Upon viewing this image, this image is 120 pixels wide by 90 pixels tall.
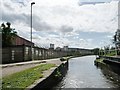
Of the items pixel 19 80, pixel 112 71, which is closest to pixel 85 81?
pixel 112 71

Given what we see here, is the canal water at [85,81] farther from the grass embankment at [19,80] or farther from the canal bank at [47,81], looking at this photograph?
the grass embankment at [19,80]

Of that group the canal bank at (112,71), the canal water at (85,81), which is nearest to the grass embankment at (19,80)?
the canal water at (85,81)

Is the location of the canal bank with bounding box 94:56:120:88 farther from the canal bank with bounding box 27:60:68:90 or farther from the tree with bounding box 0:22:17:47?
the tree with bounding box 0:22:17:47

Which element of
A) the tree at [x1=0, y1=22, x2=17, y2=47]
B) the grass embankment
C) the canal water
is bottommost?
the canal water

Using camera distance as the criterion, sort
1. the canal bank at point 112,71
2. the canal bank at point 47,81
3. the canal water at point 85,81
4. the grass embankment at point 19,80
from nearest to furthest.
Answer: the grass embankment at point 19,80 < the canal bank at point 47,81 < the canal water at point 85,81 < the canal bank at point 112,71

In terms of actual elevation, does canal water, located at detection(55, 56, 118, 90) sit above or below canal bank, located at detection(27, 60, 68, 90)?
below

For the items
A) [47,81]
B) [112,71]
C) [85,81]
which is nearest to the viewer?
[47,81]

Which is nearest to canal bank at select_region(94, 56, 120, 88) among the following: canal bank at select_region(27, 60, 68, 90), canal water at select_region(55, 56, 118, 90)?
canal water at select_region(55, 56, 118, 90)

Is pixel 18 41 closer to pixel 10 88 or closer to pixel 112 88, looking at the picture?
pixel 112 88

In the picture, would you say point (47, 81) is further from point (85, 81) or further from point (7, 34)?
point (7, 34)

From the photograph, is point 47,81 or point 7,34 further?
point 7,34

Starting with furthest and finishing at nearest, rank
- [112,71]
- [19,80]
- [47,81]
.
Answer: [112,71], [47,81], [19,80]

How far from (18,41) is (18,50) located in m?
19.2

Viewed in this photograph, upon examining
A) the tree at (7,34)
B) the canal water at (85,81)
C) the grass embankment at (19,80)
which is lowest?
the canal water at (85,81)
